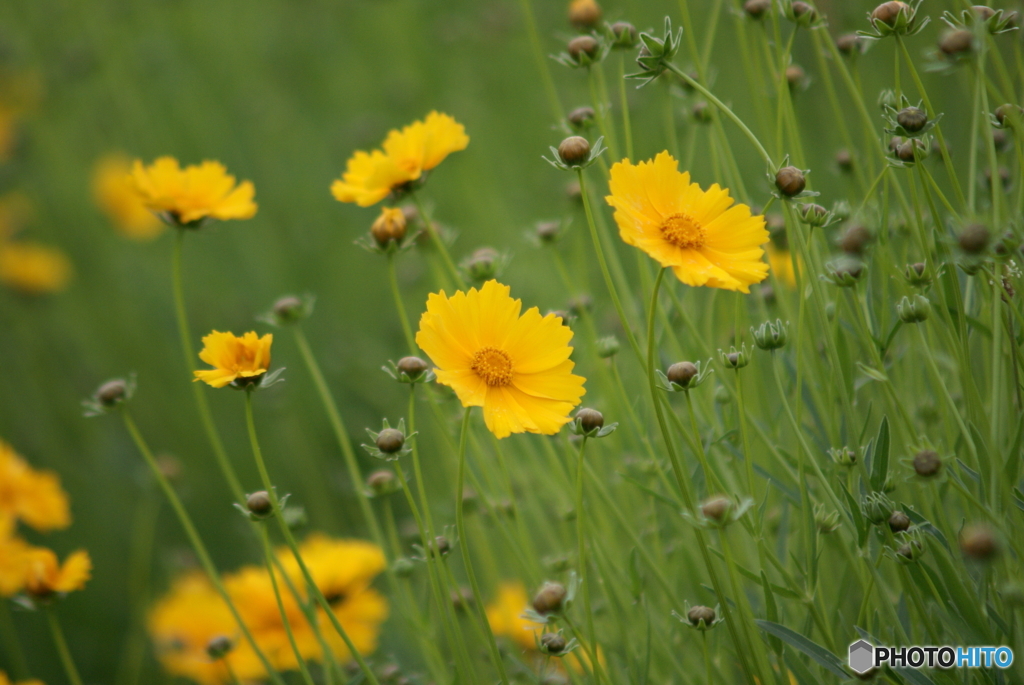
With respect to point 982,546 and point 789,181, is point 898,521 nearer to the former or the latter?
point 982,546

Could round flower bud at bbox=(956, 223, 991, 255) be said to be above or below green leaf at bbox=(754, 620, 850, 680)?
above

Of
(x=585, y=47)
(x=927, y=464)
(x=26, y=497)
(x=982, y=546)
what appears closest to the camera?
(x=982, y=546)

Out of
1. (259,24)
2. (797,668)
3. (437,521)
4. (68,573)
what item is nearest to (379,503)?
(437,521)

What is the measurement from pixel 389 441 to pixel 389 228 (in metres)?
0.27

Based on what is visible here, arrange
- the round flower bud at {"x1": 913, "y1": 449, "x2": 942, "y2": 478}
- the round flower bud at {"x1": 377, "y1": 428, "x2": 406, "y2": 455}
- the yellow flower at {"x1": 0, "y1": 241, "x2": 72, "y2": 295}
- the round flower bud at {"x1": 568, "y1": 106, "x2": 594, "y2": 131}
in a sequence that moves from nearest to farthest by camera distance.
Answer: the round flower bud at {"x1": 913, "y1": 449, "x2": 942, "y2": 478}, the round flower bud at {"x1": 377, "y1": 428, "x2": 406, "y2": 455}, the round flower bud at {"x1": 568, "y1": 106, "x2": 594, "y2": 131}, the yellow flower at {"x1": 0, "y1": 241, "x2": 72, "y2": 295}

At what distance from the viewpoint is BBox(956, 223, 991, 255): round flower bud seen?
579 millimetres

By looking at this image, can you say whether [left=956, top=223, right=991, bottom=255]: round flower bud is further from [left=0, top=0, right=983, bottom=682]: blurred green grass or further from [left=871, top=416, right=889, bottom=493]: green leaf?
[left=0, top=0, right=983, bottom=682]: blurred green grass

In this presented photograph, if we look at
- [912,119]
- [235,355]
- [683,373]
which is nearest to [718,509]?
[683,373]

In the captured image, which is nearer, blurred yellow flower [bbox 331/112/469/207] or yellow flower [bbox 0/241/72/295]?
blurred yellow flower [bbox 331/112/469/207]

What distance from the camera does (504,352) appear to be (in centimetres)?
76

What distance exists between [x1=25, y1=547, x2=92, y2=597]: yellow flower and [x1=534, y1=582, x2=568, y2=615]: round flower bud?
62 cm

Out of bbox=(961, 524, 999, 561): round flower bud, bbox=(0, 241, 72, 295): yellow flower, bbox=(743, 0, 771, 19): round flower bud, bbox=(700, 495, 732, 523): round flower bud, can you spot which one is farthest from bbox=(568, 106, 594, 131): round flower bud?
bbox=(0, 241, 72, 295): yellow flower

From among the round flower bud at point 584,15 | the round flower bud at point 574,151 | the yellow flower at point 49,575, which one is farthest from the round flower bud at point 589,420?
the yellow flower at point 49,575

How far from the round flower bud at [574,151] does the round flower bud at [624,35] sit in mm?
242
